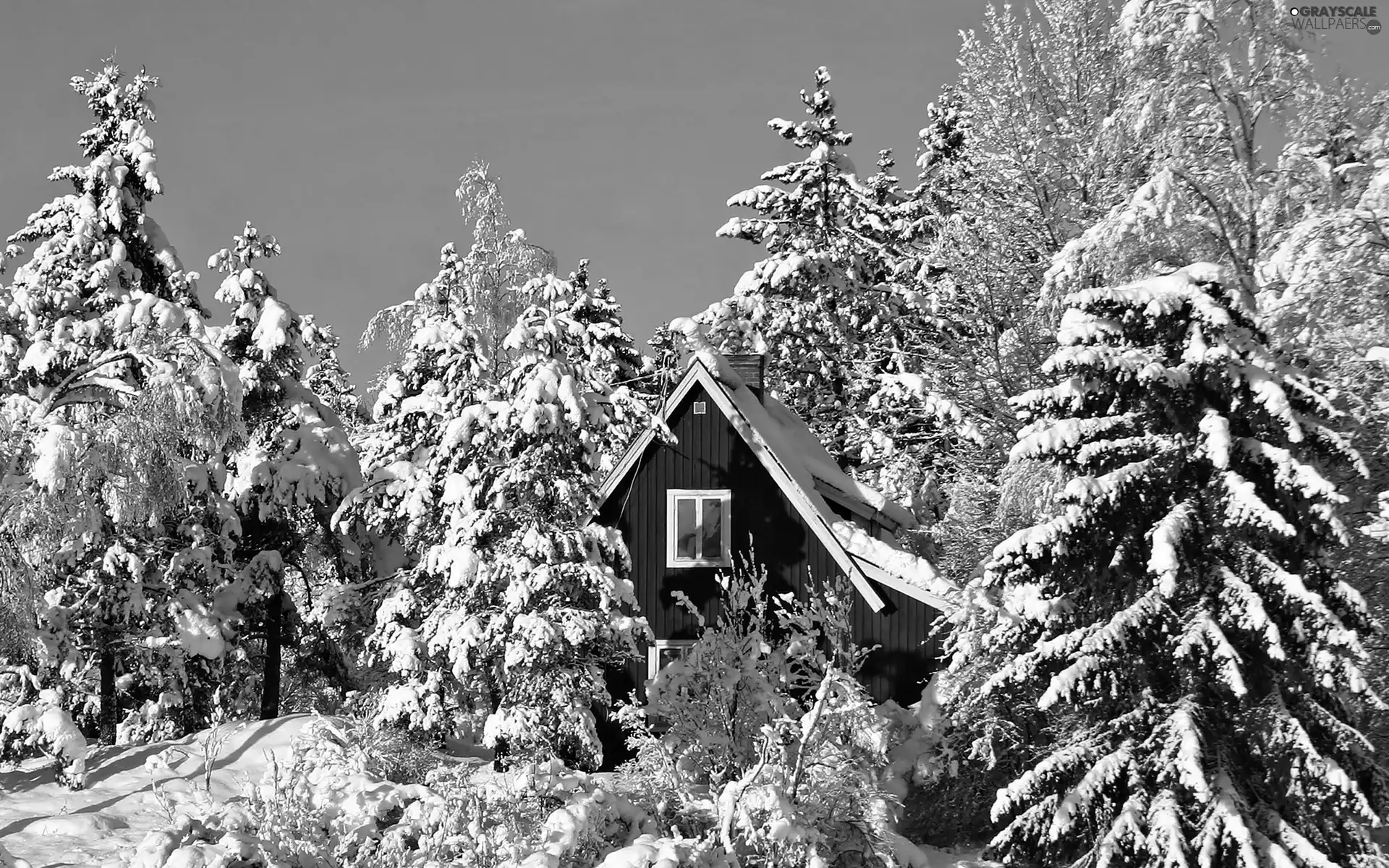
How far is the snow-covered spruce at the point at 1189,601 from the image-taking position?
13.3m

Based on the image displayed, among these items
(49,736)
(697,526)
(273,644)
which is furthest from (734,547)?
(49,736)

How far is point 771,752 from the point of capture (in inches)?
638

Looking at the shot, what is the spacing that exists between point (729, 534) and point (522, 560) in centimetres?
580

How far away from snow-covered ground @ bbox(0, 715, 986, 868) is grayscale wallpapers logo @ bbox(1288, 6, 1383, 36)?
13.6 metres

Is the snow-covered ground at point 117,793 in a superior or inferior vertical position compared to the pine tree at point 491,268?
inferior

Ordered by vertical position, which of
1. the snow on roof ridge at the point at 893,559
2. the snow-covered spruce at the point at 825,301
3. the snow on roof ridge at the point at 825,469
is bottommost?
the snow on roof ridge at the point at 893,559

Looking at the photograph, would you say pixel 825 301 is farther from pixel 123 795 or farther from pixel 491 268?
pixel 123 795

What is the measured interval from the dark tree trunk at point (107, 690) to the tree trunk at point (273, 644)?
116 inches

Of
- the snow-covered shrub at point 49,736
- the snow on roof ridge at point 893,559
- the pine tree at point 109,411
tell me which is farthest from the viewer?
the snow on roof ridge at point 893,559

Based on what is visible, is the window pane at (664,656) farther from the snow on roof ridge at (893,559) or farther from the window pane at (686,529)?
the snow on roof ridge at (893,559)

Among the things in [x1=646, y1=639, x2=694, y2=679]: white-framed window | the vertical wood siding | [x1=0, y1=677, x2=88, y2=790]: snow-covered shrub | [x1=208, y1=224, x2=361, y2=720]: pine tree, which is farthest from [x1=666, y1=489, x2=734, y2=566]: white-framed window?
[x1=0, y1=677, x2=88, y2=790]: snow-covered shrub

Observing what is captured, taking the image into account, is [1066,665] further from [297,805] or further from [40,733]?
[40,733]

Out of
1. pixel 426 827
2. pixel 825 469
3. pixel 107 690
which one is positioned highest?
pixel 825 469

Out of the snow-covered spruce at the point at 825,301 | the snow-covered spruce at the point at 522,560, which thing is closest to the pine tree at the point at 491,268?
the snow-covered spruce at the point at 522,560
